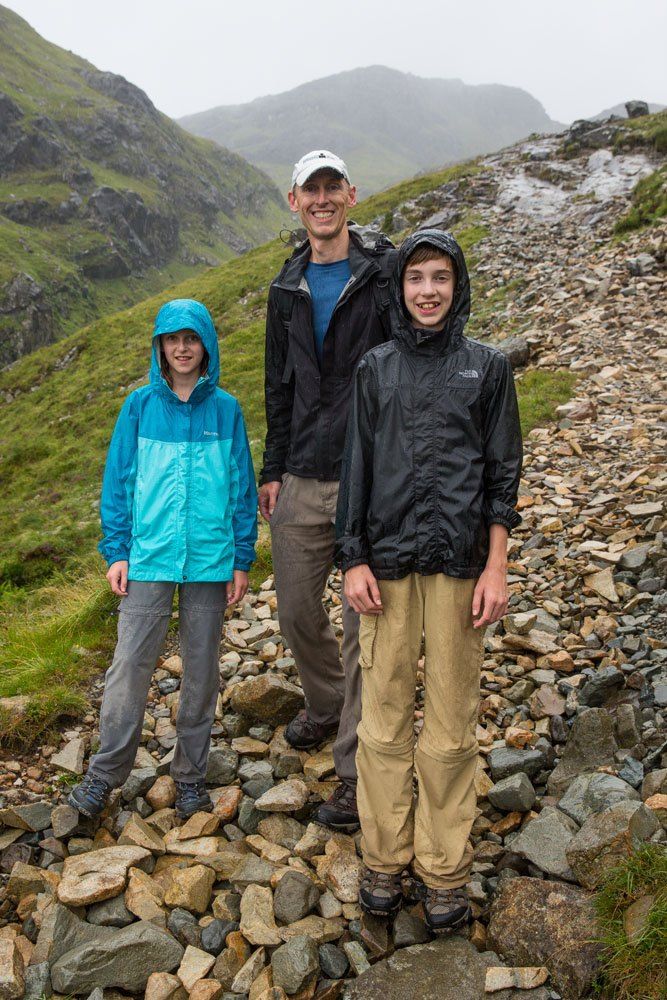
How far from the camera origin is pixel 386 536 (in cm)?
357

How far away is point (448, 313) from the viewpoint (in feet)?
11.7

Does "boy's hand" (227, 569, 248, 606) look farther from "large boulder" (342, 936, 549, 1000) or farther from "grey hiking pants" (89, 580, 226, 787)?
"large boulder" (342, 936, 549, 1000)

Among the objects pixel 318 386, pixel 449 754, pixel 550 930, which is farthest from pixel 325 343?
pixel 550 930

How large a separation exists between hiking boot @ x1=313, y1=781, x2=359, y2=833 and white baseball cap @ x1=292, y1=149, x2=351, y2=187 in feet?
12.8

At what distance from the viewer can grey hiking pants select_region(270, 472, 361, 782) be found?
4.49m

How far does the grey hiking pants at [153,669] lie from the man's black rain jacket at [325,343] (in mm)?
1158

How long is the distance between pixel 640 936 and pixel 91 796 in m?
3.28

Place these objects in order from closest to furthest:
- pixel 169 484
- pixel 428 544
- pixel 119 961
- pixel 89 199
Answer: pixel 428 544 → pixel 119 961 → pixel 169 484 → pixel 89 199

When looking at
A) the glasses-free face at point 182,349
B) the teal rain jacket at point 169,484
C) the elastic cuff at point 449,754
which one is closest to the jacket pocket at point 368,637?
the elastic cuff at point 449,754

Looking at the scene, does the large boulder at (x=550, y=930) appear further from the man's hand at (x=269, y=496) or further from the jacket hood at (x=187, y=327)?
the jacket hood at (x=187, y=327)

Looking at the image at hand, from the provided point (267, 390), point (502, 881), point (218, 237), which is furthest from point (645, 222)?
point (218, 237)

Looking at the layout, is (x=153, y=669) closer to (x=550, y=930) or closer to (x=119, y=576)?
(x=119, y=576)

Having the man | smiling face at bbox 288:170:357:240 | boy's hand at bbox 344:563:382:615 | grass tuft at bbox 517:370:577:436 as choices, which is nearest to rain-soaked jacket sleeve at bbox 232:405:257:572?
the man

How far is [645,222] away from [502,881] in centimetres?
2123
